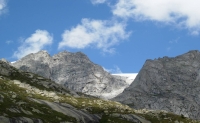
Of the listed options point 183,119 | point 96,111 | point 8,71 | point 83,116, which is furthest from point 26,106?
point 8,71

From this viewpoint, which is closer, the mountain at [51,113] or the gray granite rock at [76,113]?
the mountain at [51,113]

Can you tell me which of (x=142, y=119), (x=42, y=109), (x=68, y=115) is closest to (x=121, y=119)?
(x=142, y=119)

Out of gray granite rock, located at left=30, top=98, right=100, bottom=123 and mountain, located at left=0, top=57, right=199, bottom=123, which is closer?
mountain, located at left=0, top=57, right=199, bottom=123

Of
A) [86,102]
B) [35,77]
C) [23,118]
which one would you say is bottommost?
[23,118]

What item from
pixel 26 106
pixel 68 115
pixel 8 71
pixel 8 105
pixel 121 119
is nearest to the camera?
pixel 8 105

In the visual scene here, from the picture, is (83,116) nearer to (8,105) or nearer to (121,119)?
(121,119)

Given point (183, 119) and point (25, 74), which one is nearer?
point (183, 119)

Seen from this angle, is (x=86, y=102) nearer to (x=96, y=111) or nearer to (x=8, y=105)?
(x=96, y=111)

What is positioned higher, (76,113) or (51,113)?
(76,113)

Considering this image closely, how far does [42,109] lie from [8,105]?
10.7 metres

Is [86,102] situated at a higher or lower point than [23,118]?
higher

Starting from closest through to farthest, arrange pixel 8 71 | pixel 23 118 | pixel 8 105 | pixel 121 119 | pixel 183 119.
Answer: pixel 23 118, pixel 8 105, pixel 121 119, pixel 183 119, pixel 8 71

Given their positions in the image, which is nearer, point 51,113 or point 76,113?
point 51,113

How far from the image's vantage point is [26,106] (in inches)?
2992
